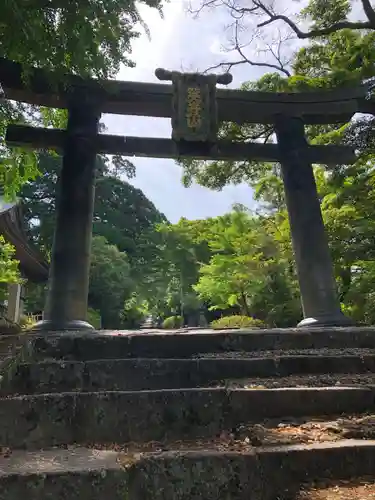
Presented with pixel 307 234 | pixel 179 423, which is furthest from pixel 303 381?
pixel 307 234

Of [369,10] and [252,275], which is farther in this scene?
[252,275]

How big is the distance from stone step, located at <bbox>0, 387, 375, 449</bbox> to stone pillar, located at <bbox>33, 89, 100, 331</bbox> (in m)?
2.88

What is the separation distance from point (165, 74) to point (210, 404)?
5837 millimetres

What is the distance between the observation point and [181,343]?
406cm

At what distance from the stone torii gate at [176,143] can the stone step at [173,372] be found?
7.12 feet

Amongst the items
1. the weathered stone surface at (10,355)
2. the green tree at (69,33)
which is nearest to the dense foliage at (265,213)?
the green tree at (69,33)

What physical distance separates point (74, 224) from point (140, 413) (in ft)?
12.9

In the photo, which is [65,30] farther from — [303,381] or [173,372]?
[303,381]

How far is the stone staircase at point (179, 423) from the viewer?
1.94m

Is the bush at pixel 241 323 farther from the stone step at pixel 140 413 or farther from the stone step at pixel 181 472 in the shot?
the stone step at pixel 181 472

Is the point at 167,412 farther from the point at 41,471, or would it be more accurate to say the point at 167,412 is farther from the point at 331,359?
the point at 331,359

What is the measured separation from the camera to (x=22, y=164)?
317 inches

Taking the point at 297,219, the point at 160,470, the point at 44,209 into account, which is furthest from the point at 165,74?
the point at 44,209

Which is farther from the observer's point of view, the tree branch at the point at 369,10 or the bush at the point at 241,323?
the bush at the point at 241,323
